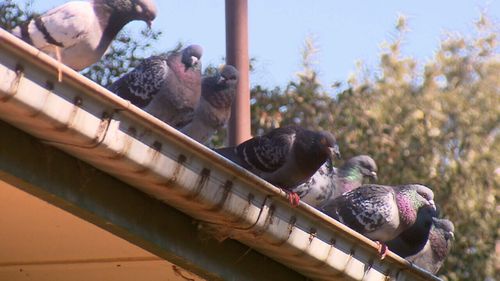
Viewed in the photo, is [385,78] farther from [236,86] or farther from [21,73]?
[21,73]

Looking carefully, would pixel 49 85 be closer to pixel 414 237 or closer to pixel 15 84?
pixel 15 84

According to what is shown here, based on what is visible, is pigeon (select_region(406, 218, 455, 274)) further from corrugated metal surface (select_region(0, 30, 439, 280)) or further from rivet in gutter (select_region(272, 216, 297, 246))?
rivet in gutter (select_region(272, 216, 297, 246))

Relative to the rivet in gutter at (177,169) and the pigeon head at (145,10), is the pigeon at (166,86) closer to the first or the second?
the pigeon head at (145,10)

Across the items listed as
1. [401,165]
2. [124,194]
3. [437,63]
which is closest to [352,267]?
[124,194]

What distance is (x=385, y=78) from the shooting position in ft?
41.7

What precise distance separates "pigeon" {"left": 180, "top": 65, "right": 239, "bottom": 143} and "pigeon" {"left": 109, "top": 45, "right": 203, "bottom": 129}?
0.66m

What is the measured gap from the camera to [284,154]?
21.3ft

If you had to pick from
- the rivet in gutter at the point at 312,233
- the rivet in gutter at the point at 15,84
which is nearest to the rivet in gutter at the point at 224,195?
the rivet in gutter at the point at 312,233

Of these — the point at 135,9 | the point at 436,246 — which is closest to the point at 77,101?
the point at 135,9

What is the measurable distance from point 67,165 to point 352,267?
1.46 m

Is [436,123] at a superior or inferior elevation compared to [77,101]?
superior

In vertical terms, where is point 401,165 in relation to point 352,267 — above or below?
above

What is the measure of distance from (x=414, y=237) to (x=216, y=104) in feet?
5.72

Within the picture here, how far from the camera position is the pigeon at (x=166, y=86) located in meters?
6.43
